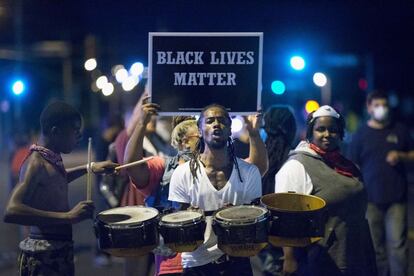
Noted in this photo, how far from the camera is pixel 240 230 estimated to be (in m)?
3.96

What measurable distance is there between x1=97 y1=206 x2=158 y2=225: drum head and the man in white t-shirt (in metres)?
0.19

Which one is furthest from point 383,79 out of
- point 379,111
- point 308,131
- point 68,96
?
point 308,131

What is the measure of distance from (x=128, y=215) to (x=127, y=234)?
0.23 metres

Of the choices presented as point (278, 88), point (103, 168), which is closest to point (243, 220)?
point (103, 168)

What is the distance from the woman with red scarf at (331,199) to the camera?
455 cm

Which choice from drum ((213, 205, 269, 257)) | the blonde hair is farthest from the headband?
drum ((213, 205, 269, 257))

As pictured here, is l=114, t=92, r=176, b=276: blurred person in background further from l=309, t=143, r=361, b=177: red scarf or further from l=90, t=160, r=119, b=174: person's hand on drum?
l=309, t=143, r=361, b=177: red scarf

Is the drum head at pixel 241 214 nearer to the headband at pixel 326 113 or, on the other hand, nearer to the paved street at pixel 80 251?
the headband at pixel 326 113

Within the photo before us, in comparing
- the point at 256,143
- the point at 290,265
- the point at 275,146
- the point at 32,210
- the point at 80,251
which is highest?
the point at 256,143

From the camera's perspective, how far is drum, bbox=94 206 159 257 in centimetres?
405

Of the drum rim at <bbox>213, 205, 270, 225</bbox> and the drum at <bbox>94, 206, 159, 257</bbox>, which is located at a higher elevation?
the drum rim at <bbox>213, 205, 270, 225</bbox>

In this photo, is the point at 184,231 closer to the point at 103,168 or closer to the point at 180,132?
the point at 103,168

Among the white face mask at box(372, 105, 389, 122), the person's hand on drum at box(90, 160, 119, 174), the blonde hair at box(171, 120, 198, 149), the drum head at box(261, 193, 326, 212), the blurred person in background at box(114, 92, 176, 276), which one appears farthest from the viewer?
the white face mask at box(372, 105, 389, 122)

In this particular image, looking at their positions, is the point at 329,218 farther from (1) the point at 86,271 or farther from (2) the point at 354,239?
(1) the point at 86,271
